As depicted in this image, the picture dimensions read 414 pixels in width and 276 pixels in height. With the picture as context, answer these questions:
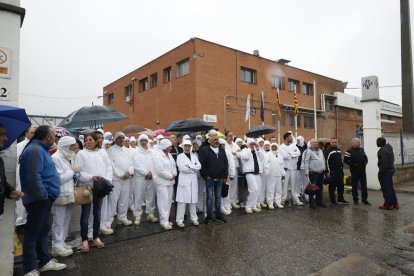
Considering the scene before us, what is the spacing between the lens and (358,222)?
21.0ft

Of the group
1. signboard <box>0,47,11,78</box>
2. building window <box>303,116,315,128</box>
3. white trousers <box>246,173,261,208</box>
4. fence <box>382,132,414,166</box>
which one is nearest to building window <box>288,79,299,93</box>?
building window <box>303,116,315,128</box>

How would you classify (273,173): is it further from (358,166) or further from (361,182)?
(361,182)

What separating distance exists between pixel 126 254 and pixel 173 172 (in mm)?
2078

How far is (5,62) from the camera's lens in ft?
11.6

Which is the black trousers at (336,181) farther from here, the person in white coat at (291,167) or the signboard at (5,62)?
the signboard at (5,62)

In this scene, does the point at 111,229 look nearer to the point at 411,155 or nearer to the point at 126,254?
the point at 126,254

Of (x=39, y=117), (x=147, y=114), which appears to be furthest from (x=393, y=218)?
(x=39, y=117)

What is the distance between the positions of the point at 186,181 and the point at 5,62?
12.7 ft

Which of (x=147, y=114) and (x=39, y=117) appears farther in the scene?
(x=39, y=117)

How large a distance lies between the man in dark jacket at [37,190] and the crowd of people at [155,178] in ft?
0.04

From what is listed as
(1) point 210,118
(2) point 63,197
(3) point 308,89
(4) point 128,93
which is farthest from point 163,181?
(3) point 308,89

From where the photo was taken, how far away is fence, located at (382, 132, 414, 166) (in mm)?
12133

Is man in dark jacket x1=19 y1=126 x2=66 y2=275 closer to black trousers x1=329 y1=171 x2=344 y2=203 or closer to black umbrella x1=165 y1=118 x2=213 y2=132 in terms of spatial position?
black umbrella x1=165 y1=118 x2=213 y2=132

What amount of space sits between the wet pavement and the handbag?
889 millimetres
